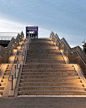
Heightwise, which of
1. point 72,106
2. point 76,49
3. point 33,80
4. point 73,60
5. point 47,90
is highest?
point 76,49

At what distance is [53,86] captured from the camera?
8102 mm

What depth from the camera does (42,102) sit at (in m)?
6.25

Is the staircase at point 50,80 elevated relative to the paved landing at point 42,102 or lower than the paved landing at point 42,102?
elevated

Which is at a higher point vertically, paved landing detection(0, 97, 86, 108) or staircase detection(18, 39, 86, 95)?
staircase detection(18, 39, 86, 95)

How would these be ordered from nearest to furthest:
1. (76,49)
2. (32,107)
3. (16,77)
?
(32,107) < (16,77) < (76,49)

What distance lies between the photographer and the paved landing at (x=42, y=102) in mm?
5825

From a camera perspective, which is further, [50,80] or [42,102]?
[50,80]

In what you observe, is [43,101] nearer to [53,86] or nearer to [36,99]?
[36,99]

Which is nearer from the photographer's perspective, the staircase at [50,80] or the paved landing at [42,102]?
the paved landing at [42,102]

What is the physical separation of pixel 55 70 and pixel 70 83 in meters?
1.66

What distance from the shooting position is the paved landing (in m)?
5.82

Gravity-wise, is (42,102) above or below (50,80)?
below

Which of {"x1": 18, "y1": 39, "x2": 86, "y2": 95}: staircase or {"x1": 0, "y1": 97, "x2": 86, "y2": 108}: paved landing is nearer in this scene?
{"x1": 0, "y1": 97, "x2": 86, "y2": 108}: paved landing

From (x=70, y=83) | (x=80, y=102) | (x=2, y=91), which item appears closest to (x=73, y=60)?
(x=70, y=83)
